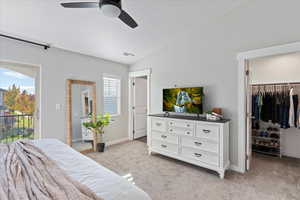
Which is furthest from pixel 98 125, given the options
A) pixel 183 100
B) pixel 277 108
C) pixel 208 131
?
pixel 277 108

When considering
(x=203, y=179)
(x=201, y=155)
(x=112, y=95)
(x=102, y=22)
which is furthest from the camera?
(x=112, y=95)

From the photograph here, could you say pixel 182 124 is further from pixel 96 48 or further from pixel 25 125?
pixel 25 125

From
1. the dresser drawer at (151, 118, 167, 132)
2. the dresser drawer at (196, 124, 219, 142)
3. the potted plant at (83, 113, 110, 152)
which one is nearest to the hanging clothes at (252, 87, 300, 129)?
the dresser drawer at (196, 124, 219, 142)

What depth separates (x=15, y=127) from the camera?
9.16 ft

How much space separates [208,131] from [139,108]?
265 cm

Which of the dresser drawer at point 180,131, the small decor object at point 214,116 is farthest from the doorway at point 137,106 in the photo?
the small decor object at point 214,116

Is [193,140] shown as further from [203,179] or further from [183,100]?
[183,100]

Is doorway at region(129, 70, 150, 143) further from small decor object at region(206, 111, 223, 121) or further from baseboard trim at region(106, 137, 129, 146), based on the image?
small decor object at region(206, 111, 223, 121)

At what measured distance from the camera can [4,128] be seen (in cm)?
269

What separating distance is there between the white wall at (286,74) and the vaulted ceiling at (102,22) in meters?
1.78

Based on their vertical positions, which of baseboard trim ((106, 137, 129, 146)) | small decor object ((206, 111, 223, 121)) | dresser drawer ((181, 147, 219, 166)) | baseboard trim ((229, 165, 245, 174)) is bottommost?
baseboard trim ((229, 165, 245, 174))

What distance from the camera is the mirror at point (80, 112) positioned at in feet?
10.9

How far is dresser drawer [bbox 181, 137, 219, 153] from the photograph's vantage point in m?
2.45

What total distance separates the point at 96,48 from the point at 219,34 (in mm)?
2614
